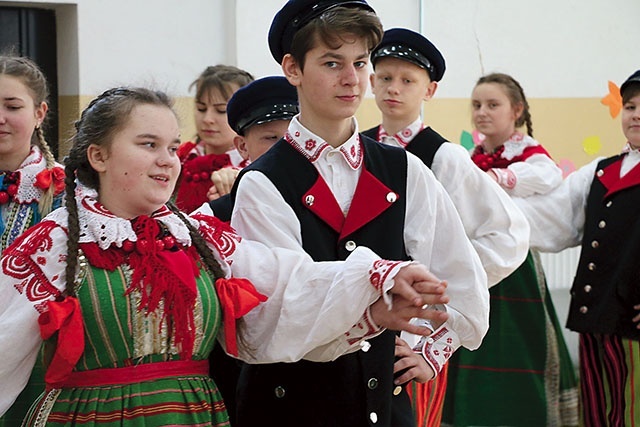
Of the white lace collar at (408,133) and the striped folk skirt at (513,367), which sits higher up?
the white lace collar at (408,133)

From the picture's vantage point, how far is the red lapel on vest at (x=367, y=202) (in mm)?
2221

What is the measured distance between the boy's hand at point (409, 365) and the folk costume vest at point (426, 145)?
3.30ft

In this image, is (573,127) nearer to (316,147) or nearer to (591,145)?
(591,145)

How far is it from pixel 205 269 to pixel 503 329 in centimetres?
261

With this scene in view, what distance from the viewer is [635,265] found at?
3.73 metres

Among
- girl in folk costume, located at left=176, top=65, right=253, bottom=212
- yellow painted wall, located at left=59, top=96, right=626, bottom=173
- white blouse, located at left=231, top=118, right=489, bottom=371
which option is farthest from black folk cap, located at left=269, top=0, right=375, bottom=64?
yellow painted wall, located at left=59, top=96, right=626, bottom=173

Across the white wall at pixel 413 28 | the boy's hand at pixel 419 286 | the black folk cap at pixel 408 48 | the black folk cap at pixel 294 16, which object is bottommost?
the boy's hand at pixel 419 286

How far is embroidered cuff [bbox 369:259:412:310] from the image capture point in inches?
77.9

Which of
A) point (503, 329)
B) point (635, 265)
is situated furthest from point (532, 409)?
point (635, 265)

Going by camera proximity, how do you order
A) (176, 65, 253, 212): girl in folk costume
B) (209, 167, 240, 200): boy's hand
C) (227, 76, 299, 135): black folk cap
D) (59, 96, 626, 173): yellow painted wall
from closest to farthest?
(227, 76, 299, 135): black folk cap < (209, 167, 240, 200): boy's hand < (176, 65, 253, 212): girl in folk costume < (59, 96, 626, 173): yellow painted wall

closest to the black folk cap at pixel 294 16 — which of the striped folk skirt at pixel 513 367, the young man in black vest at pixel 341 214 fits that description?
the young man in black vest at pixel 341 214

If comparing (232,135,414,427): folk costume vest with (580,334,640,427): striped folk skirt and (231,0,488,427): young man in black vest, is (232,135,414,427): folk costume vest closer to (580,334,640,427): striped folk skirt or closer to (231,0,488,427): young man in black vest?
(231,0,488,427): young man in black vest

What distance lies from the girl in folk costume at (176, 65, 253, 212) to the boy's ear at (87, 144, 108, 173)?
4.15 ft

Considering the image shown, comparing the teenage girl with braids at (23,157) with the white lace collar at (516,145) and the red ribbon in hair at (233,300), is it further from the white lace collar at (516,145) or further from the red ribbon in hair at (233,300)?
the white lace collar at (516,145)
